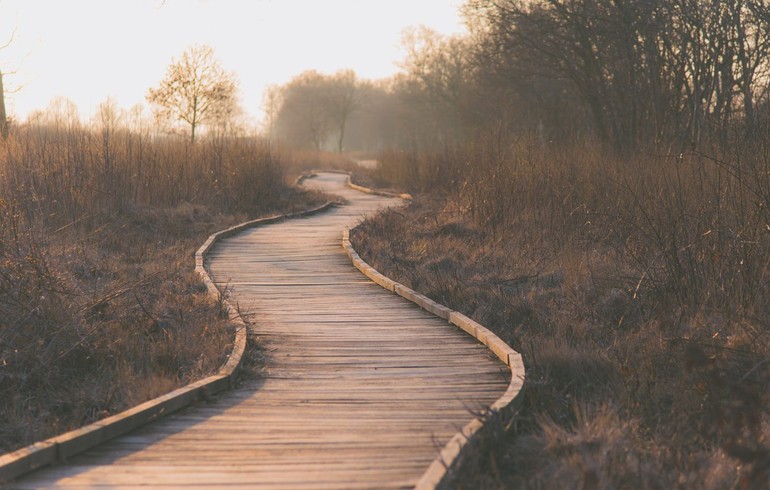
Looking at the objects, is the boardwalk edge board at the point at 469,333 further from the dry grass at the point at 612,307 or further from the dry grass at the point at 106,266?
the dry grass at the point at 106,266

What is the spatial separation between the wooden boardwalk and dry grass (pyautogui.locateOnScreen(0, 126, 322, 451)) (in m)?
0.49

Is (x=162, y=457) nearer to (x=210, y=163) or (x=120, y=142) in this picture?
(x=120, y=142)

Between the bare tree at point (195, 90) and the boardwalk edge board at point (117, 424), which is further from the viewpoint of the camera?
the bare tree at point (195, 90)

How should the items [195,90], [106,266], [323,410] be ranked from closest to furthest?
[323,410], [106,266], [195,90]

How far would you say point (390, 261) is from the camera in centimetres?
876

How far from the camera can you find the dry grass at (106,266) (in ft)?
15.6

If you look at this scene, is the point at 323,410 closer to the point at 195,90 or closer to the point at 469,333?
the point at 469,333

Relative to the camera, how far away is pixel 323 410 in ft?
14.0

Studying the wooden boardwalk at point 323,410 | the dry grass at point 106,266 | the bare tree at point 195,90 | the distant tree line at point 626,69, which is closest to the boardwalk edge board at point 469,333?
the wooden boardwalk at point 323,410

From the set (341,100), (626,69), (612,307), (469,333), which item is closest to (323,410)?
(469,333)

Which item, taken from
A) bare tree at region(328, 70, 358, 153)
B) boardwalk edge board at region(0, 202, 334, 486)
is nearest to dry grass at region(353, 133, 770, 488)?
boardwalk edge board at region(0, 202, 334, 486)

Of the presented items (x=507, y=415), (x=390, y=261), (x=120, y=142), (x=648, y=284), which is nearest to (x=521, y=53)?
(x=120, y=142)

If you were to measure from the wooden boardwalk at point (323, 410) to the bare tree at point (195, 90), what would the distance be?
54.0ft

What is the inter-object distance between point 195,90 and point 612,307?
19.3m
